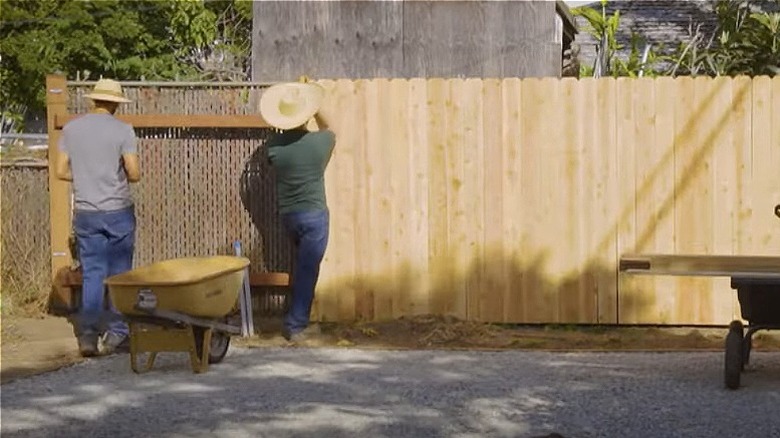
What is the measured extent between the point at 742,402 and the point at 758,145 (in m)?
3.83

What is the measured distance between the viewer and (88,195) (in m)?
10.8

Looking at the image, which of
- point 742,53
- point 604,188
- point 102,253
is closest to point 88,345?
point 102,253

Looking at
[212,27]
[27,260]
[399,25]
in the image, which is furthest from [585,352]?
[212,27]

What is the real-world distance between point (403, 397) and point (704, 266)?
1984 millimetres

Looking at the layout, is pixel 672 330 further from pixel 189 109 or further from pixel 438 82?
pixel 189 109

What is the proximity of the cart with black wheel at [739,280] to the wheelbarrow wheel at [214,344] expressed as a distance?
9.34ft

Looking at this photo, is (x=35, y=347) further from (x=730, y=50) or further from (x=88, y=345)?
(x=730, y=50)

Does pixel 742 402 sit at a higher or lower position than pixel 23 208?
lower

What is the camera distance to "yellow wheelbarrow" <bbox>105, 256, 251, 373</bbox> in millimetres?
9453

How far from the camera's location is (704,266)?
8.82 meters

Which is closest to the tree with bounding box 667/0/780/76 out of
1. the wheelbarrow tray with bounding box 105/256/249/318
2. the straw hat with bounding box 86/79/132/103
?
the straw hat with bounding box 86/79/132/103

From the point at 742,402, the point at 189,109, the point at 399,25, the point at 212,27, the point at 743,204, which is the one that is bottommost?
the point at 742,402

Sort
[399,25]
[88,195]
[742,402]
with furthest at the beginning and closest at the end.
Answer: [399,25], [88,195], [742,402]

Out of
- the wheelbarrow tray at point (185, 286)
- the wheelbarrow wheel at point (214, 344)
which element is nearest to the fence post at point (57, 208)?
the wheelbarrow tray at point (185, 286)
